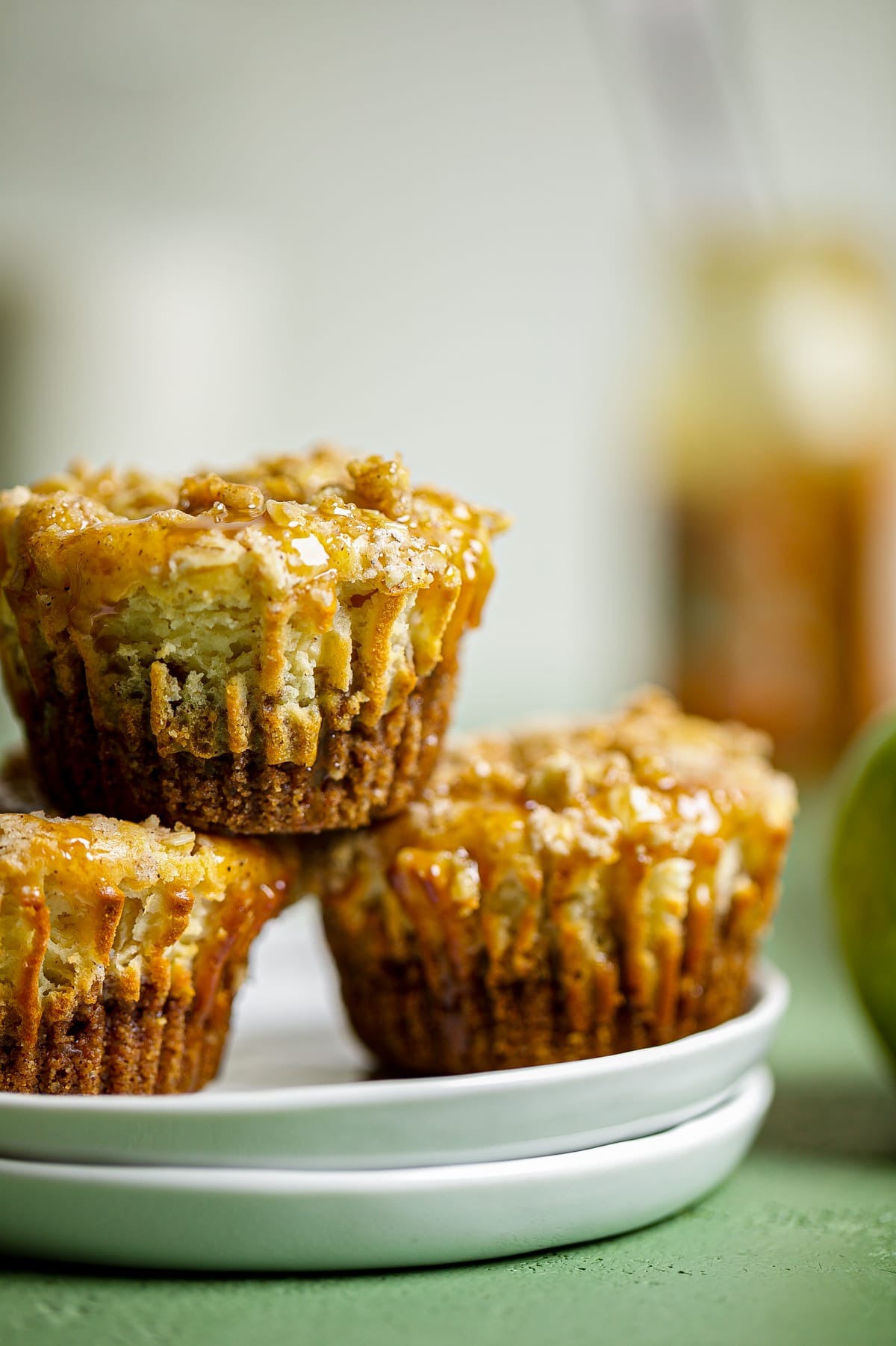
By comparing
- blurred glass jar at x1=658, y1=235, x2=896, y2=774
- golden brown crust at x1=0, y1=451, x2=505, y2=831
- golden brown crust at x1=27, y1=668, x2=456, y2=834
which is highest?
golden brown crust at x1=0, y1=451, x2=505, y2=831

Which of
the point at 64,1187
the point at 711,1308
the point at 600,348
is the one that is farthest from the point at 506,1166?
the point at 600,348

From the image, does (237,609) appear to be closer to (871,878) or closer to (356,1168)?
(356,1168)

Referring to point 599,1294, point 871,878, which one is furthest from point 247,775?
point 871,878

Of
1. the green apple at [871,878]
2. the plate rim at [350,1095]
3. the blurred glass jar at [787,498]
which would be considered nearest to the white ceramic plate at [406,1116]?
the plate rim at [350,1095]

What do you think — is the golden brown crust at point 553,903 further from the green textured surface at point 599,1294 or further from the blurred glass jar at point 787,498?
the blurred glass jar at point 787,498

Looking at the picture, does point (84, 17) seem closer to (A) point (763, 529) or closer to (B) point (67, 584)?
(A) point (763, 529)

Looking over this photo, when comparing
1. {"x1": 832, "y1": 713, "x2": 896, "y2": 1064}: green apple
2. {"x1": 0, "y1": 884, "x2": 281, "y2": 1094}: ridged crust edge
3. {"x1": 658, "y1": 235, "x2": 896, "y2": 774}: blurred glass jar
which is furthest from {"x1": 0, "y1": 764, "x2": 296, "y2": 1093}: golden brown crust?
{"x1": 658, "y1": 235, "x2": 896, "y2": 774}: blurred glass jar

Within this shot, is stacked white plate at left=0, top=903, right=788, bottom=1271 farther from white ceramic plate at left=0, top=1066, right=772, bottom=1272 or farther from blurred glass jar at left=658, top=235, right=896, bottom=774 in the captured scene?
blurred glass jar at left=658, top=235, right=896, bottom=774
